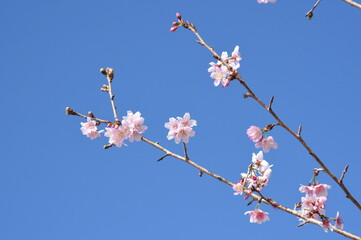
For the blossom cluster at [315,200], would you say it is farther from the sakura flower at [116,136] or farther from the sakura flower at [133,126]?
the sakura flower at [116,136]

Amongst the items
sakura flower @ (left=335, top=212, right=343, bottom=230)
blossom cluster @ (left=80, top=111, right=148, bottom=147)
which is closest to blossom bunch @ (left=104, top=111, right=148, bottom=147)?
blossom cluster @ (left=80, top=111, right=148, bottom=147)

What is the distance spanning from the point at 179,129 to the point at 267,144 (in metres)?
0.93

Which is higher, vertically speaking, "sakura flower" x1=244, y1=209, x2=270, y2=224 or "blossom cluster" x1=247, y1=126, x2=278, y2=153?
"blossom cluster" x1=247, y1=126, x2=278, y2=153

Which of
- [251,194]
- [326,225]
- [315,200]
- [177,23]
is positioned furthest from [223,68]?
[326,225]

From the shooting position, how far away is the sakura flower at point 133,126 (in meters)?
4.35

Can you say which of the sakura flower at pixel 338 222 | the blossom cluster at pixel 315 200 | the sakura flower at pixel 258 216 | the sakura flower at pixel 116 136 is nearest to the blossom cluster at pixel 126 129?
the sakura flower at pixel 116 136

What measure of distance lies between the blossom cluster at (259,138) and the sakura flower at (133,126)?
1.10 meters

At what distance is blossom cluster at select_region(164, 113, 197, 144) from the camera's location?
178 inches

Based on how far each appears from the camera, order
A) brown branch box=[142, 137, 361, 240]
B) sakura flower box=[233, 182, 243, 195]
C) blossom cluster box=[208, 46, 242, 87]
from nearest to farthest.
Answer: brown branch box=[142, 137, 361, 240] → sakura flower box=[233, 182, 243, 195] → blossom cluster box=[208, 46, 242, 87]

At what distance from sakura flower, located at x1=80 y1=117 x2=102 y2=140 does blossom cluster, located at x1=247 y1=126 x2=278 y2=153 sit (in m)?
1.63

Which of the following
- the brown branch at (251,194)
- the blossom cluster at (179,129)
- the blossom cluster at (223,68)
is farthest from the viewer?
the blossom cluster at (179,129)

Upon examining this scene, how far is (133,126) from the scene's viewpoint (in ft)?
14.3

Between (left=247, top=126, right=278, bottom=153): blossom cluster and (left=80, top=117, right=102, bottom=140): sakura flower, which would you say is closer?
(left=247, top=126, right=278, bottom=153): blossom cluster

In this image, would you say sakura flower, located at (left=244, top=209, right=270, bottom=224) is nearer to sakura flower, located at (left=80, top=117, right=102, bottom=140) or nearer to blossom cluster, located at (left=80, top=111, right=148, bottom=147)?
blossom cluster, located at (left=80, top=111, right=148, bottom=147)
